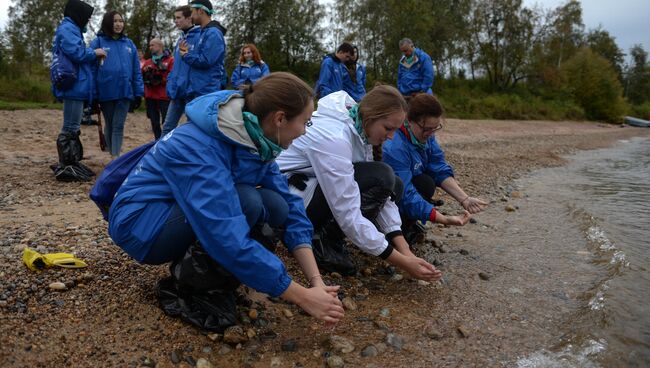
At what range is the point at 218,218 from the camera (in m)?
2.09

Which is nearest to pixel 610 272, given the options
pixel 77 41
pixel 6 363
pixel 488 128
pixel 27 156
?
pixel 6 363

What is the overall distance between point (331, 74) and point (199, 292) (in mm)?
5759

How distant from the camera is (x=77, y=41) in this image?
5355 millimetres

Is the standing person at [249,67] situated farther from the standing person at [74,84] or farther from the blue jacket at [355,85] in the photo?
the standing person at [74,84]

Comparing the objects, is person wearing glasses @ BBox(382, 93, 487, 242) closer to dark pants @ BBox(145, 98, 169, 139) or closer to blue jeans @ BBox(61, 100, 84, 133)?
blue jeans @ BBox(61, 100, 84, 133)

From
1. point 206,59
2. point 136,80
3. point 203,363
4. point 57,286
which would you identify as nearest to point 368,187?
point 203,363

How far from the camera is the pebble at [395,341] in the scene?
265cm

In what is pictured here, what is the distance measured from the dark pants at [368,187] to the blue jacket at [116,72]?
343 cm

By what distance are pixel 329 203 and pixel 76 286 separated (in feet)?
4.65

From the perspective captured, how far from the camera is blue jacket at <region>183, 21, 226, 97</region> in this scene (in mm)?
5539

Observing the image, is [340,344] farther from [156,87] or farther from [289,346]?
[156,87]

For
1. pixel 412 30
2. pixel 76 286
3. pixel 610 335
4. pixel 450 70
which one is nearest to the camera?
pixel 76 286

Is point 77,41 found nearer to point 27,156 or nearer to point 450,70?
point 27,156

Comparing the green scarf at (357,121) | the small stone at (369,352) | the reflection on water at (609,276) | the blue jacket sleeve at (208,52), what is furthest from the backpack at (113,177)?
the blue jacket sleeve at (208,52)
